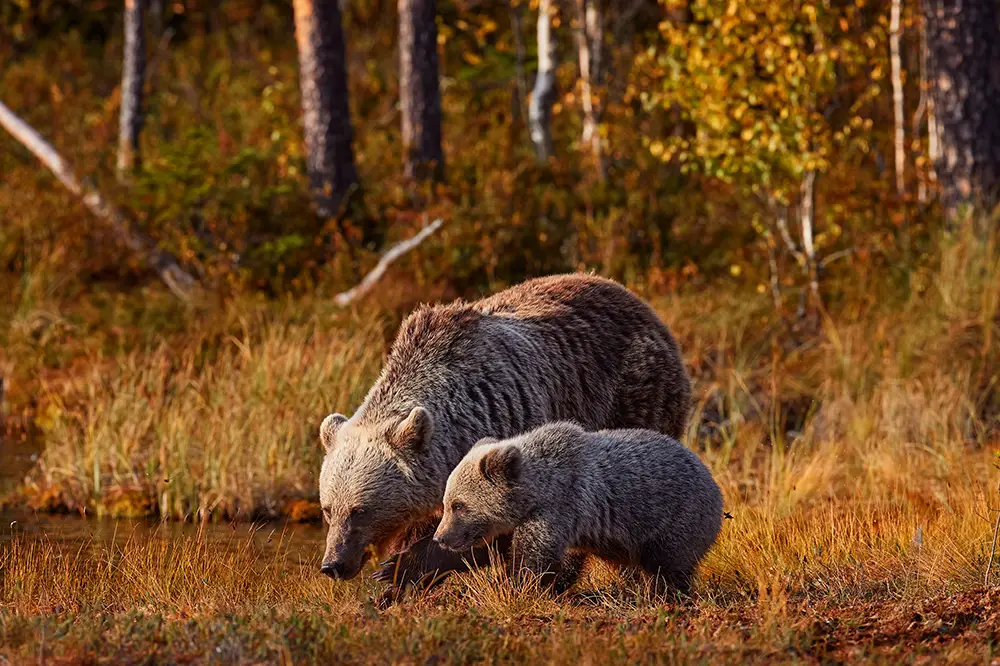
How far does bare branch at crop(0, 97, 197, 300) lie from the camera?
15.7 meters

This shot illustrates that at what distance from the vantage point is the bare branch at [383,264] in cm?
1452

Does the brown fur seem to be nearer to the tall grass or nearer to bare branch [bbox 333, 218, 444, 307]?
the tall grass

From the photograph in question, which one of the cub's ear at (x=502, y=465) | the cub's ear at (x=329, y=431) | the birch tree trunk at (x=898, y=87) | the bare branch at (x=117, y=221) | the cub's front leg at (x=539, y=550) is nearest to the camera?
the cub's ear at (x=502, y=465)

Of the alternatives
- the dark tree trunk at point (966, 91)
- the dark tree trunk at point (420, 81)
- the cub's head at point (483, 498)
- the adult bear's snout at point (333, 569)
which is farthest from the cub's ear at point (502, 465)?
the dark tree trunk at point (420, 81)

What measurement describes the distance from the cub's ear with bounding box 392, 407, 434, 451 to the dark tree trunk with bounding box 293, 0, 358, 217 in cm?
1001

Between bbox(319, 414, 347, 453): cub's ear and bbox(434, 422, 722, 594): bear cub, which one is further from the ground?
bbox(319, 414, 347, 453): cub's ear

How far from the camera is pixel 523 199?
16438 mm

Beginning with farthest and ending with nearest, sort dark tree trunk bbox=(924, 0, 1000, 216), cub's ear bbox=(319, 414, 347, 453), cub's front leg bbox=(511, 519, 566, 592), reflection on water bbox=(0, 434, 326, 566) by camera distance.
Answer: dark tree trunk bbox=(924, 0, 1000, 216) < reflection on water bbox=(0, 434, 326, 566) < cub's ear bbox=(319, 414, 347, 453) < cub's front leg bbox=(511, 519, 566, 592)

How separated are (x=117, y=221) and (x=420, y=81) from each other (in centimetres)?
404

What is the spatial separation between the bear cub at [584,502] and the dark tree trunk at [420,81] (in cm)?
1060

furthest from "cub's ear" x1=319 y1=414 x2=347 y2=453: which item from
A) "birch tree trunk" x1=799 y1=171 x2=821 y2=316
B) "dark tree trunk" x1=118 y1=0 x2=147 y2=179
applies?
"dark tree trunk" x1=118 y1=0 x2=147 y2=179

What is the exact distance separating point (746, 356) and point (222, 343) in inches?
193

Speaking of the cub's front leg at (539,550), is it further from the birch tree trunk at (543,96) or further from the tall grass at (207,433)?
the birch tree trunk at (543,96)

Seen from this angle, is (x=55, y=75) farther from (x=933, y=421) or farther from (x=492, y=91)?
(x=933, y=421)
